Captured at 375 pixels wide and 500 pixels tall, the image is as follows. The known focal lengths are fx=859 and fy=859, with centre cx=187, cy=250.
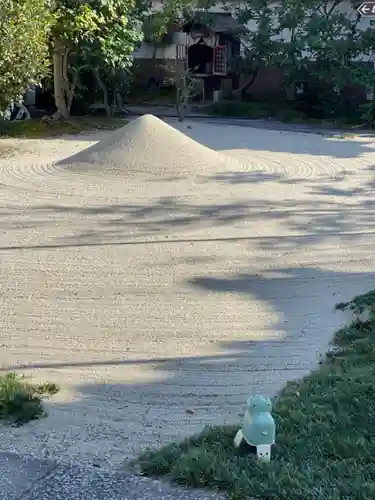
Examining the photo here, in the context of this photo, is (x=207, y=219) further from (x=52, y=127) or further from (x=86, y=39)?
(x=52, y=127)

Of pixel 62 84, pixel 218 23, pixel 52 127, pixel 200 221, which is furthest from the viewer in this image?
pixel 218 23

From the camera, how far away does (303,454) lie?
14.6ft

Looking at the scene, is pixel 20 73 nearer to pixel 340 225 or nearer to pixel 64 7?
pixel 64 7

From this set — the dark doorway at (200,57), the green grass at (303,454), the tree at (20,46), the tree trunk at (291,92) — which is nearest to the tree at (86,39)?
the tree at (20,46)

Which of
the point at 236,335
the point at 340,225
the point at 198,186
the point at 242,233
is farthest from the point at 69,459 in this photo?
the point at 198,186

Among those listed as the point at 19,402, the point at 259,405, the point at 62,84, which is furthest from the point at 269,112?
the point at 259,405

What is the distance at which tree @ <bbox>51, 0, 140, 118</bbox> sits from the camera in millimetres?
21359

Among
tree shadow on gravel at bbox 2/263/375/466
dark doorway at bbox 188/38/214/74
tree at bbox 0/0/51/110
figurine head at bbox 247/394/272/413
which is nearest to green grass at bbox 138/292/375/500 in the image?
figurine head at bbox 247/394/272/413

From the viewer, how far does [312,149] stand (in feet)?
63.3

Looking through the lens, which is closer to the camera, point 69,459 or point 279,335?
point 69,459

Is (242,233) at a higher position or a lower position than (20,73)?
lower

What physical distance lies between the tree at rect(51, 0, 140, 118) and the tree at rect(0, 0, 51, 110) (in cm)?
191

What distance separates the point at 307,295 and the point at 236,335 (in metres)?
1.49

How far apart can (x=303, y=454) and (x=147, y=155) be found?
11.9m
